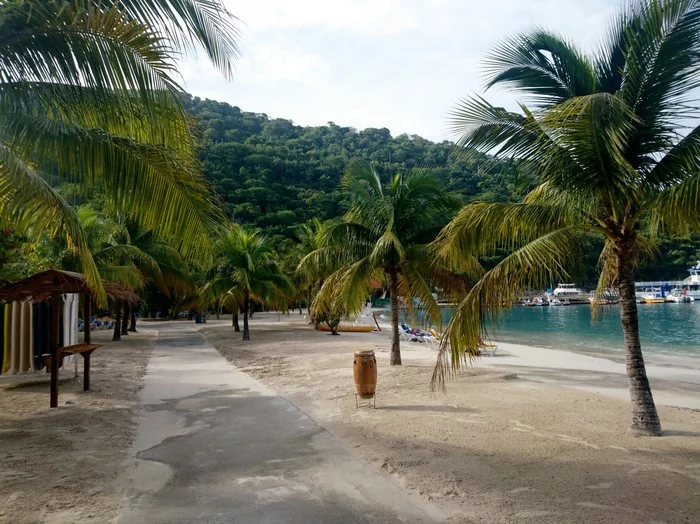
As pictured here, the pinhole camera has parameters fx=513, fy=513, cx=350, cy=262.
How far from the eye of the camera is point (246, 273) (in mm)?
21656

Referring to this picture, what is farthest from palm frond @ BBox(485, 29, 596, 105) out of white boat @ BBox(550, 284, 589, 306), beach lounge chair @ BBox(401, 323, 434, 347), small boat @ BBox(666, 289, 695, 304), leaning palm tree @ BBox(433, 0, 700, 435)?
small boat @ BBox(666, 289, 695, 304)

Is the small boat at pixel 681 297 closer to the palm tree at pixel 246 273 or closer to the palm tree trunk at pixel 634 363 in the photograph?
the palm tree at pixel 246 273

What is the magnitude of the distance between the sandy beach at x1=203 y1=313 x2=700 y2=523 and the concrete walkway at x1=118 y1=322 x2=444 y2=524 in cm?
34

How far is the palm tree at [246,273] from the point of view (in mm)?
21578

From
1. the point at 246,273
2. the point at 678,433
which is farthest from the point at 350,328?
the point at 678,433

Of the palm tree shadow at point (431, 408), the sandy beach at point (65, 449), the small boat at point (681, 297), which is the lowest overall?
the palm tree shadow at point (431, 408)

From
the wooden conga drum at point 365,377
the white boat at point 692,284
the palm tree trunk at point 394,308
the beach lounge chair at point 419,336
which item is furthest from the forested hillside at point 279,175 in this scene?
the white boat at point 692,284

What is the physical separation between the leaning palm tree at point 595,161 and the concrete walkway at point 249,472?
5.56ft

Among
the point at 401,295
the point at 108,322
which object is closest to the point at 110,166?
the point at 401,295

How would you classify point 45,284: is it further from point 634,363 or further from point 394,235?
point 634,363

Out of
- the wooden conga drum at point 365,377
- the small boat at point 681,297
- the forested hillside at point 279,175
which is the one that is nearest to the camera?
the wooden conga drum at point 365,377

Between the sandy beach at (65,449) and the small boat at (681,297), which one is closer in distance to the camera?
the sandy beach at (65,449)

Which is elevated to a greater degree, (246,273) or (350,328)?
(246,273)

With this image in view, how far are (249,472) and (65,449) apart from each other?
2.42 metres
